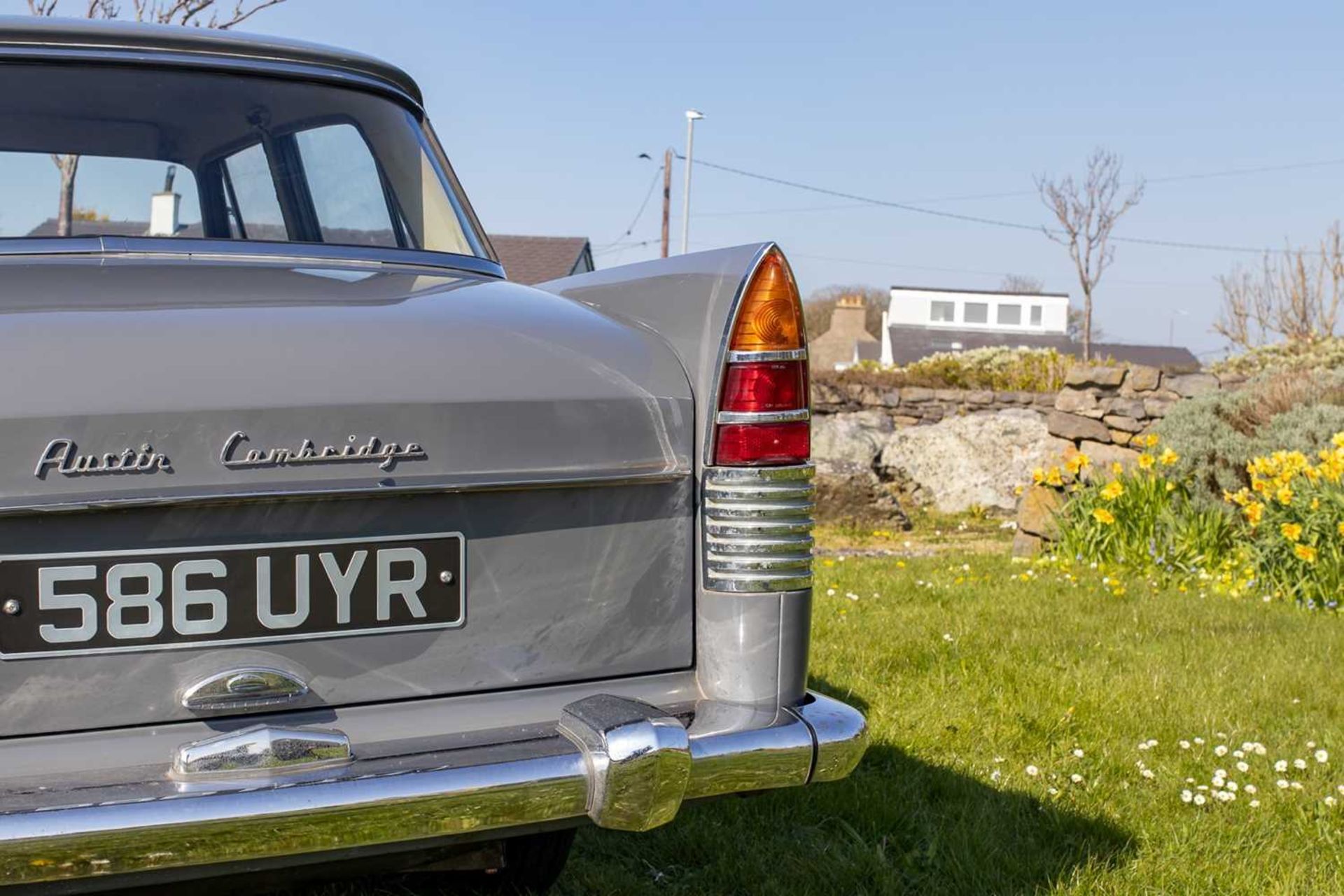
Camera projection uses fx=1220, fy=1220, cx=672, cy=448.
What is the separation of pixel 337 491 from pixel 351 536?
0.09 metres

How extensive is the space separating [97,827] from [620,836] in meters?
1.77

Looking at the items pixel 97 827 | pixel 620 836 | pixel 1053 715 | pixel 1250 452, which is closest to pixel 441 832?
pixel 97 827

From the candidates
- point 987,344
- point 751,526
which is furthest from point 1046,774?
point 987,344

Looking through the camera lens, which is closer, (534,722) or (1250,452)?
(534,722)

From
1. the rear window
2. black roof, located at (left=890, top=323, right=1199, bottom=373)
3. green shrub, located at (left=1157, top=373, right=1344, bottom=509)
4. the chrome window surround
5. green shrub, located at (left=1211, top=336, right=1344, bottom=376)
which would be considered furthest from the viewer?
black roof, located at (left=890, top=323, right=1199, bottom=373)

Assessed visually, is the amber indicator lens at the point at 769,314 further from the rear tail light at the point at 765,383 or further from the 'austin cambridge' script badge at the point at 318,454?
the 'austin cambridge' script badge at the point at 318,454

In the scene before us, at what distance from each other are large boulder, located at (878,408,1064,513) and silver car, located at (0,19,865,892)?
32.3ft

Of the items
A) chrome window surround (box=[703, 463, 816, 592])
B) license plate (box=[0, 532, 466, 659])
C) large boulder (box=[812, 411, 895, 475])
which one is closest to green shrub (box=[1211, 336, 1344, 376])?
large boulder (box=[812, 411, 895, 475])

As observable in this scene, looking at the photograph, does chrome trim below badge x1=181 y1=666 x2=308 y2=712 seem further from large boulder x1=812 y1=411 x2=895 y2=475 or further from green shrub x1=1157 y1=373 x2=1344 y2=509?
large boulder x1=812 y1=411 x2=895 y2=475

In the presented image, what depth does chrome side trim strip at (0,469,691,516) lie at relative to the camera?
1.71 meters

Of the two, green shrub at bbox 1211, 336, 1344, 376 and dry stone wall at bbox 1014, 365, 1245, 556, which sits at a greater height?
green shrub at bbox 1211, 336, 1344, 376

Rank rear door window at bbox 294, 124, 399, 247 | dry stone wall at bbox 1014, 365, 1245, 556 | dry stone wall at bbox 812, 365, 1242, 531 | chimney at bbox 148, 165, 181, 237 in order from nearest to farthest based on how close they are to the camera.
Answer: chimney at bbox 148, 165, 181, 237 → rear door window at bbox 294, 124, 399, 247 → dry stone wall at bbox 1014, 365, 1245, 556 → dry stone wall at bbox 812, 365, 1242, 531

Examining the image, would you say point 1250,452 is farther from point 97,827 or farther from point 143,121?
point 97,827

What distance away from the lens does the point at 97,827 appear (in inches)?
63.0
